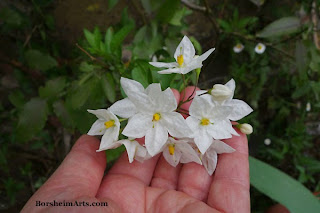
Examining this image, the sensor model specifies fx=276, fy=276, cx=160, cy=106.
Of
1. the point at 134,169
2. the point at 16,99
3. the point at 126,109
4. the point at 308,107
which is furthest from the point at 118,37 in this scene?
the point at 308,107

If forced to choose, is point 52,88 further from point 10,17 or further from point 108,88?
point 10,17

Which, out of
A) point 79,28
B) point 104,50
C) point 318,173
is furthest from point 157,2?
point 318,173

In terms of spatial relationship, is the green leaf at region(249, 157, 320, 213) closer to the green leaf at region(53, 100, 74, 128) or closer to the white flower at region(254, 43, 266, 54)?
the green leaf at region(53, 100, 74, 128)

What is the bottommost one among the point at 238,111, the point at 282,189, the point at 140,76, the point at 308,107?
the point at 308,107

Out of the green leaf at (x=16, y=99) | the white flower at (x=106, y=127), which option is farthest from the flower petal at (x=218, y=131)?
the green leaf at (x=16, y=99)

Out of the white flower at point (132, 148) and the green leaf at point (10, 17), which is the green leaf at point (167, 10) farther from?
the green leaf at point (10, 17)

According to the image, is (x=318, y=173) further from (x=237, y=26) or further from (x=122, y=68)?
(x=122, y=68)

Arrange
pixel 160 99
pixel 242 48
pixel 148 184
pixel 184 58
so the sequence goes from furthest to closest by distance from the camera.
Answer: pixel 242 48 < pixel 148 184 < pixel 184 58 < pixel 160 99
